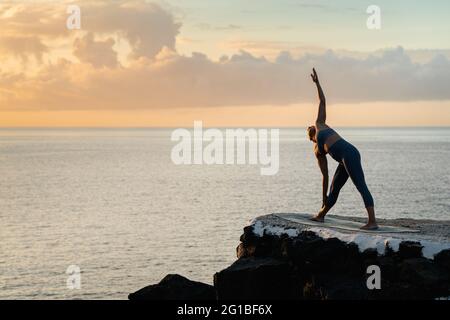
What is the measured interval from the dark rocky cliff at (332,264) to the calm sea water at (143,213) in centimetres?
2026

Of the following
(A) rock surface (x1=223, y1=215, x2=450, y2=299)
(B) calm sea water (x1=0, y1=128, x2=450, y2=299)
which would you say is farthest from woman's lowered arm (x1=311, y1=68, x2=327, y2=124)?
(B) calm sea water (x1=0, y1=128, x2=450, y2=299)

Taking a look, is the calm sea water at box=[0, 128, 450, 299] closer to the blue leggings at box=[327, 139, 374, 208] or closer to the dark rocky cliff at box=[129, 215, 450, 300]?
the dark rocky cliff at box=[129, 215, 450, 300]

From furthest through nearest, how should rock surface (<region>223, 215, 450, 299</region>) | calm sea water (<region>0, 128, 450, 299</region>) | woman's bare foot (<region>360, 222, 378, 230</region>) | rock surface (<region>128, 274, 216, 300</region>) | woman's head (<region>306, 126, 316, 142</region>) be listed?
calm sea water (<region>0, 128, 450, 299</region>), rock surface (<region>128, 274, 216, 300</region>), woman's head (<region>306, 126, 316, 142</region>), woman's bare foot (<region>360, 222, 378, 230</region>), rock surface (<region>223, 215, 450, 299</region>)

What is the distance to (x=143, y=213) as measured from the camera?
213 feet

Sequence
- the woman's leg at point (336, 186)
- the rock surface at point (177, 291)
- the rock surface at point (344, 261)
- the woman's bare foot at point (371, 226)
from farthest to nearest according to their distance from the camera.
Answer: the rock surface at point (177, 291) < the woman's leg at point (336, 186) < the woman's bare foot at point (371, 226) < the rock surface at point (344, 261)

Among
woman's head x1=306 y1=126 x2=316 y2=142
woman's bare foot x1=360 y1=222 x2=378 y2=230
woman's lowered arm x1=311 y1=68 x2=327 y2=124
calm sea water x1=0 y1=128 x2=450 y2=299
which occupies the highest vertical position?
woman's lowered arm x1=311 y1=68 x2=327 y2=124

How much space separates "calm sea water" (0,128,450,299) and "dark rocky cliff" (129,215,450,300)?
20255mm

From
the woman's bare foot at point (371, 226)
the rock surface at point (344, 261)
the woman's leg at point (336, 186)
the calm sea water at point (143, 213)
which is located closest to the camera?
the rock surface at point (344, 261)

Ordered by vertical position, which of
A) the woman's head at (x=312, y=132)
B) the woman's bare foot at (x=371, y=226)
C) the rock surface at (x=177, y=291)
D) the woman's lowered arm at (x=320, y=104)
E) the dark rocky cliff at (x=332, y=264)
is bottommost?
the rock surface at (x=177, y=291)

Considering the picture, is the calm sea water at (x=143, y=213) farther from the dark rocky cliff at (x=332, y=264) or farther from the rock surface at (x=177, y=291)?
the dark rocky cliff at (x=332, y=264)

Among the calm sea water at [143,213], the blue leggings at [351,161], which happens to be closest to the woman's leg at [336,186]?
the blue leggings at [351,161]

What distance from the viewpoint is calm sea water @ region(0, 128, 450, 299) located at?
40.5m

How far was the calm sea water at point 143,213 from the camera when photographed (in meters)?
40.5
